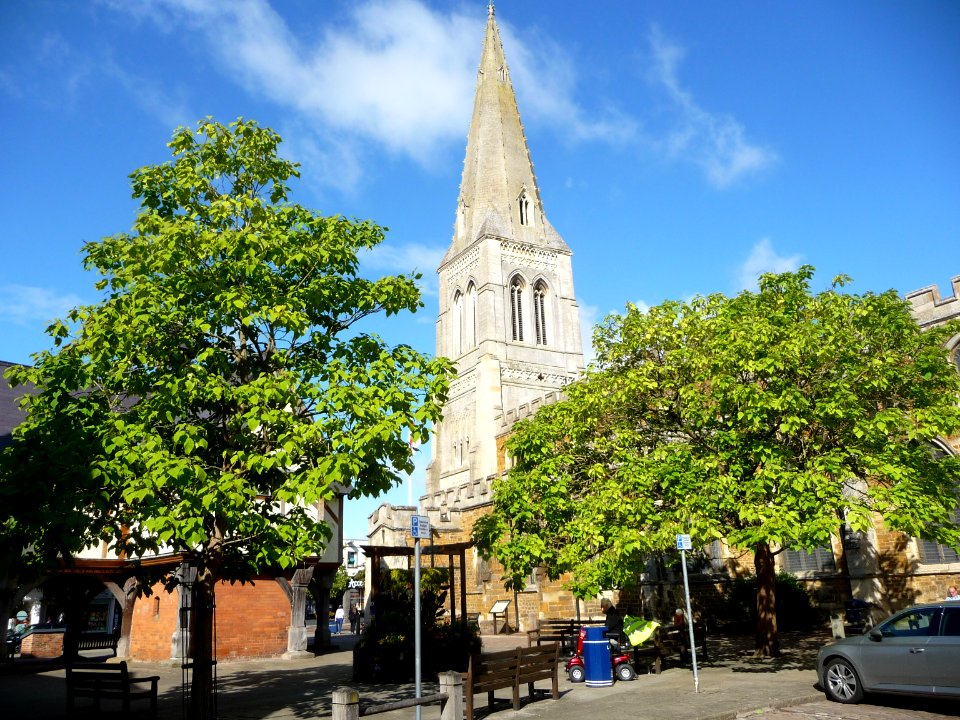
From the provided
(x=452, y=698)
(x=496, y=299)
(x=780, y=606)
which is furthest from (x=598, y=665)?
(x=496, y=299)

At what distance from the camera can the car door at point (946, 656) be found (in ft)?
33.0

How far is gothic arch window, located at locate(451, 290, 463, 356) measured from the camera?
59.2 metres

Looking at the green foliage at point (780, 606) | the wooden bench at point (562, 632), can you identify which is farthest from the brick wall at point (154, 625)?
the green foliage at point (780, 606)

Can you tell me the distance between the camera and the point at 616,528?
14664 millimetres

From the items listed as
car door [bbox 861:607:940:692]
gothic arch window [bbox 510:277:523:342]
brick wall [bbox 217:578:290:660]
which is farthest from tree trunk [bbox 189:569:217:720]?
gothic arch window [bbox 510:277:523:342]

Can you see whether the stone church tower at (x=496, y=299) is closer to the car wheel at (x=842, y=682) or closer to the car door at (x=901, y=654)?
the car wheel at (x=842, y=682)

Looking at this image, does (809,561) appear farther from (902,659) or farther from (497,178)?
(497,178)

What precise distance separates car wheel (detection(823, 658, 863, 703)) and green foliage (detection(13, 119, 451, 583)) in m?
7.74

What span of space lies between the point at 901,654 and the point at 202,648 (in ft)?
34.6

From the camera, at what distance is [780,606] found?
77.4ft

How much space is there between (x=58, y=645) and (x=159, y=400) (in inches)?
902

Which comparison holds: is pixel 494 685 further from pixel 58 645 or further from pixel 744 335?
pixel 58 645

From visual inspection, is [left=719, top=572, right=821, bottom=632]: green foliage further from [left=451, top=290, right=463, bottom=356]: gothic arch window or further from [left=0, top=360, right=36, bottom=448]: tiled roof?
[left=451, top=290, right=463, bottom=356]: gothic arch window

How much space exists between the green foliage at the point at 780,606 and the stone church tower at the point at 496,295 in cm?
2644
